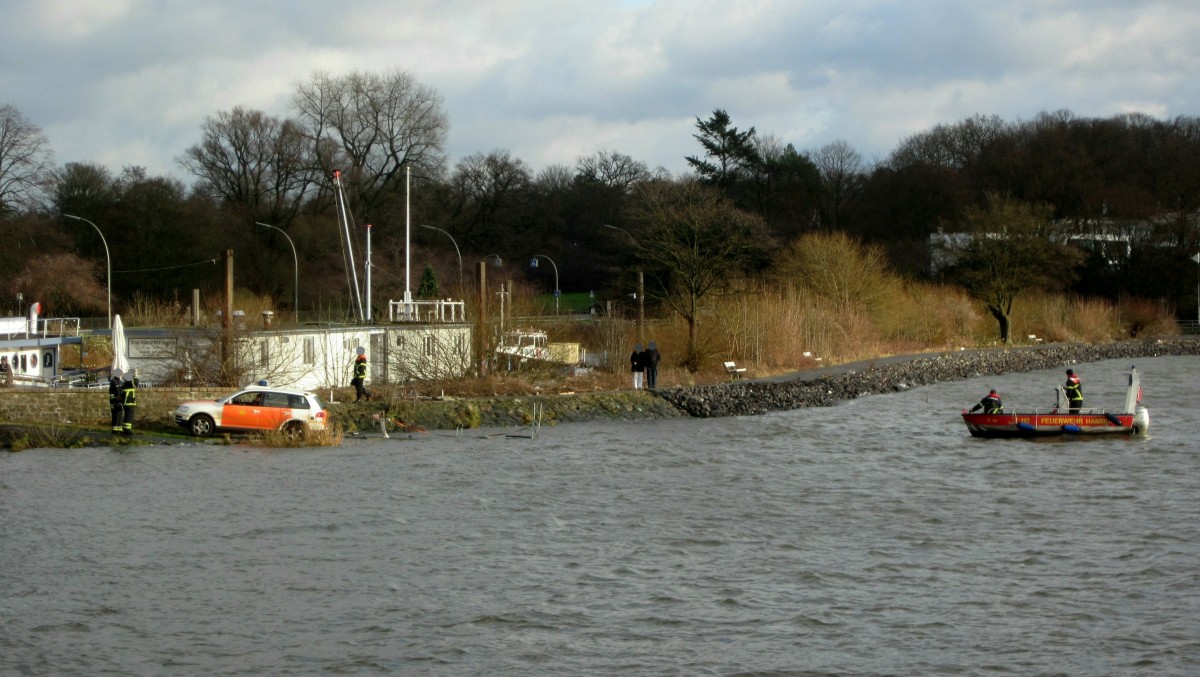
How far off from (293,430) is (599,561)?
14.9 metres

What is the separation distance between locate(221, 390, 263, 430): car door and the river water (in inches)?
45.3

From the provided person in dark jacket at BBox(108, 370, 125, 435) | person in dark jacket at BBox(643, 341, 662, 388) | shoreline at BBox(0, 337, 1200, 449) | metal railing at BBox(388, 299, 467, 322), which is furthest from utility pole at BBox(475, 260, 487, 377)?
person in dark jacket at BBox(108, 370, 125, 435)

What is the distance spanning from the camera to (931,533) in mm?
22141

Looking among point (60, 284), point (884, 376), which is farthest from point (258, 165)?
point (884, 376)

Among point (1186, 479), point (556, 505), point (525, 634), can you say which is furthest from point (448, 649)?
point (1186, 479)

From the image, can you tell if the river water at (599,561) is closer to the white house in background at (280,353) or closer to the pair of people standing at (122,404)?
the pair of people standing at (122,404)

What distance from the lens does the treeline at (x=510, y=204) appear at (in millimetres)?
75625

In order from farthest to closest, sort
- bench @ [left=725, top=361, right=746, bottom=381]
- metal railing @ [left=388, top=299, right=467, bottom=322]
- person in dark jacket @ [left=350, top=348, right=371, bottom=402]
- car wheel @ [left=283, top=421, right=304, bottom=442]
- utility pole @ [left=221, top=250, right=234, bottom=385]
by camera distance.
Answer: bench @ [left=725, top=361, right=746, bottom=381], metal railing @ [left=388, top=299, right=467, bottom=322], utility pole @ [left=221, top=250, right=234, bottom=385], person in dark jacket @ [left=350, top=348, right=371, bottom=402], car wheel @ [left=283, top=421, right=304, bottom=442]

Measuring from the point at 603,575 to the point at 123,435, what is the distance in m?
17.9

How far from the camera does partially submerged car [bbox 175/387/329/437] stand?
107 ft

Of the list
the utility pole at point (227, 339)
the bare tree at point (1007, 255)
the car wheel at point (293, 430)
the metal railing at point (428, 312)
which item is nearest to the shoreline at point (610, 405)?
the car wheel at point (293, 430)

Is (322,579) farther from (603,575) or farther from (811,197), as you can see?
(811,197)

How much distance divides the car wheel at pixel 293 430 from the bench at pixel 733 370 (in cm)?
1979

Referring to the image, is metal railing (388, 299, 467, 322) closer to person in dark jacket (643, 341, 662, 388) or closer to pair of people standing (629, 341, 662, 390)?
pair of people standing (629, 341, 662, 390)
